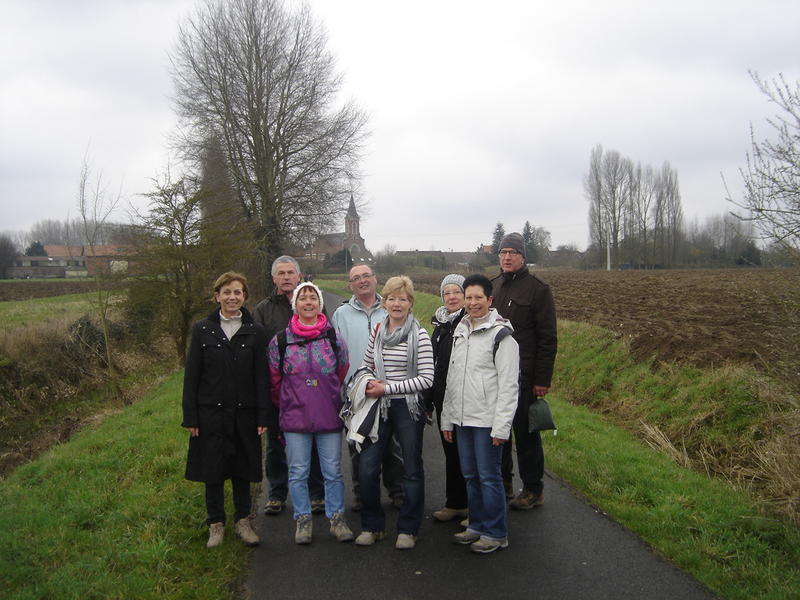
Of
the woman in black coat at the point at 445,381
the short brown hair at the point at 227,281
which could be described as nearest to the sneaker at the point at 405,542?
the woman in black coat at the point at 445,381

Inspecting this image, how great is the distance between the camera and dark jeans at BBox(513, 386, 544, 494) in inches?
199

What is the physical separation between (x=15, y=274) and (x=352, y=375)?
7409cm

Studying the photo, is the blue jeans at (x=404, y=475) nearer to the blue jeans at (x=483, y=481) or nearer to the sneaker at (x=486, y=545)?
the blue jeans at (x=483, y=481)

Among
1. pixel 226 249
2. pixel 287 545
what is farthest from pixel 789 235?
pixel 226 249

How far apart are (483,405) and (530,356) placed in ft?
3.10

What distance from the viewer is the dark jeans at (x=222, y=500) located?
452cm

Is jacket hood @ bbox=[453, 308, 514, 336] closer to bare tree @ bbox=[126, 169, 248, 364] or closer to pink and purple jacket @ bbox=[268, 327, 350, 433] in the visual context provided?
pink and purple jacket @ bbox=[268, 327, 350, 433]

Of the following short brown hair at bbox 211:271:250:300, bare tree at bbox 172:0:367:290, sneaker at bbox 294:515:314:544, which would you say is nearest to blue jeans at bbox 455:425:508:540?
sneaker at bbox 294:515:314:544

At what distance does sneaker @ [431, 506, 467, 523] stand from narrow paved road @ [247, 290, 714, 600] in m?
0.06

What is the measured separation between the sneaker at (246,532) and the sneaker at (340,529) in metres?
0.57

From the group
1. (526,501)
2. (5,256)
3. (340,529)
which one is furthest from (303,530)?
(5,256)

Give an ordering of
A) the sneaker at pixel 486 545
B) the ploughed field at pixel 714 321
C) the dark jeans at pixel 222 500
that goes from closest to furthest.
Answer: the sneaker at pixel 486 545 → the dark jeans at pixel 222 500 → the ploughed field at pixel 714 321

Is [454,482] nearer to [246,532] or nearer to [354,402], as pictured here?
[354,402]

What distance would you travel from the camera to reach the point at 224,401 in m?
4.50
